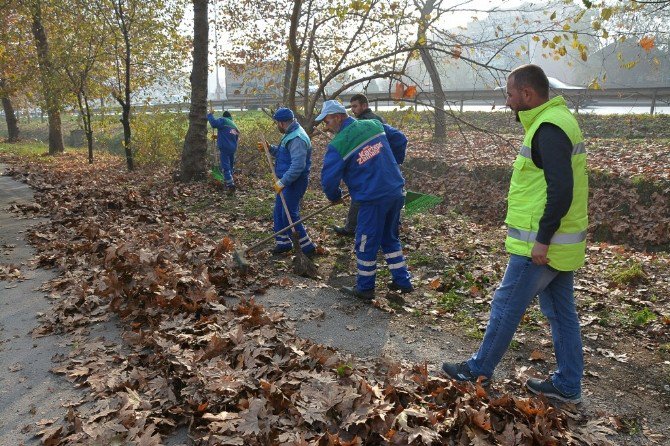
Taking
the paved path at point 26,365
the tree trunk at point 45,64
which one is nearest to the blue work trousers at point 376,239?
the paved path at point 26,365

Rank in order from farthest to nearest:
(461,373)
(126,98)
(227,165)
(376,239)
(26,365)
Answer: (126,98)
(227,165)
(376,239)
(26,365)
(461,373)

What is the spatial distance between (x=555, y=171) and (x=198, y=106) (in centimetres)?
973

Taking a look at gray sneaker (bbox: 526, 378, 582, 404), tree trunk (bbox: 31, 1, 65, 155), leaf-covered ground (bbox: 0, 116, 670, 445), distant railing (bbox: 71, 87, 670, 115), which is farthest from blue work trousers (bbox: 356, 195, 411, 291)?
tree trunk (bbox: 31, 1, 65, 155)

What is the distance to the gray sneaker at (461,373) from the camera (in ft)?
11.4

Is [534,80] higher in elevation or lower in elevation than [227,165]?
higher

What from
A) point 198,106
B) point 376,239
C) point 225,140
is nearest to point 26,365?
point 376,239

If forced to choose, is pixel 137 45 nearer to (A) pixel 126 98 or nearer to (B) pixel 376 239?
(A) pixel 126 98

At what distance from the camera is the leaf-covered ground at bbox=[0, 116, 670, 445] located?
2922 millimetres

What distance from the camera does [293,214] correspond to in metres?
6.93

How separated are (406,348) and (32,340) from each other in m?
3.19

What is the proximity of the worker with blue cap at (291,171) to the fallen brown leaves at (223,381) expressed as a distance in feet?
3.94

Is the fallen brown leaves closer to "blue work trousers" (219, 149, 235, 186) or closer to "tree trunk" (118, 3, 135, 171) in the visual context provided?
"blue work trousers" (219, 149, 235, 186)

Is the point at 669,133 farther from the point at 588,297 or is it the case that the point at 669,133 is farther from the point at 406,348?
the point at 406,348

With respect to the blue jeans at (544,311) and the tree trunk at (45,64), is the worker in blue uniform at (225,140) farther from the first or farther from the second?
the blue jeans at (544,311)
